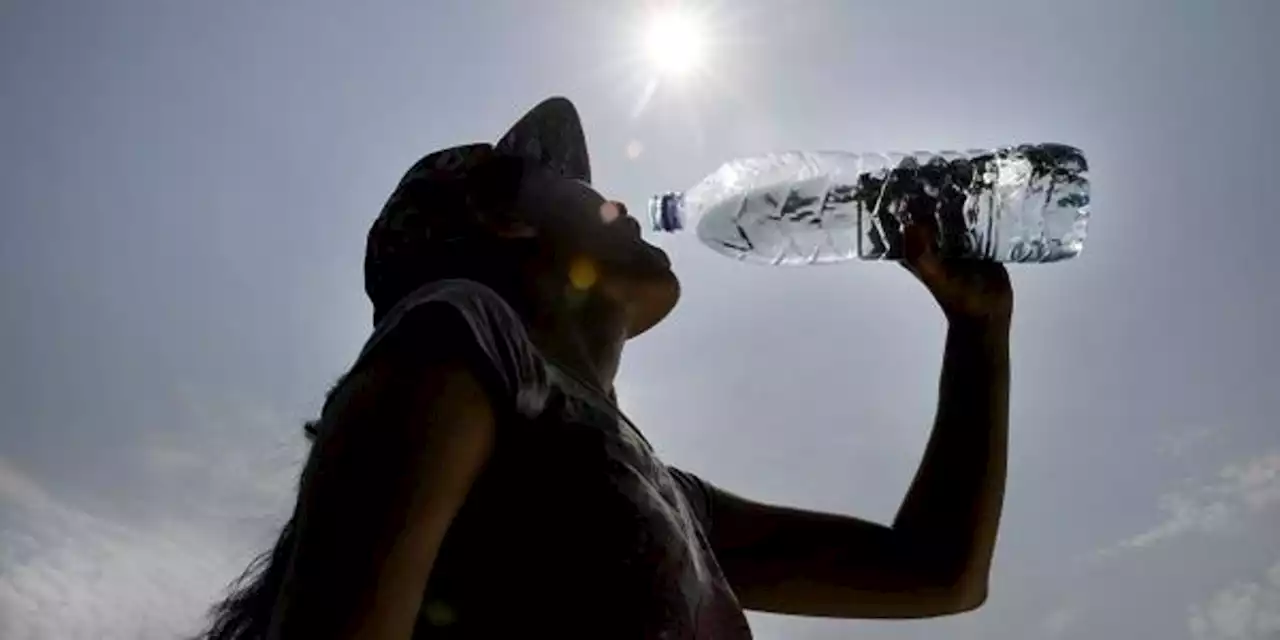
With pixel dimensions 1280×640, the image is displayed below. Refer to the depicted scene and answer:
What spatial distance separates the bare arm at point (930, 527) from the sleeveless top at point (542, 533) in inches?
29.1

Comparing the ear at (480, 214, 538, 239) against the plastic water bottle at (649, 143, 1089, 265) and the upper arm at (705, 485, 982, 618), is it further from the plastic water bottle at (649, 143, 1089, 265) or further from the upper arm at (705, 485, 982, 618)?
the plastic water bottle at (649, 143, 1089, 265)

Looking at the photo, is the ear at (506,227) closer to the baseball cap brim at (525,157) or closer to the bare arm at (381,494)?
the baseball cap brim at (525,157)

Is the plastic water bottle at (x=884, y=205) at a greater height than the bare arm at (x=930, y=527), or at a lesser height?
greater

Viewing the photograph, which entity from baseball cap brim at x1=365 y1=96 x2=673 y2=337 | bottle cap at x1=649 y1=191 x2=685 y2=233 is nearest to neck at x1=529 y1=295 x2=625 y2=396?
baseball cap brim at x1=365 y1=96 x2=673 y2=337

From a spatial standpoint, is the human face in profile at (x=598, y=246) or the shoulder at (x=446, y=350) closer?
the shoulder at (x=446, y=350)

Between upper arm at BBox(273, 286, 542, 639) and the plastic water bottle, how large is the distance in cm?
152

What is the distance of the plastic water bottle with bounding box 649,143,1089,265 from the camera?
3469 mm

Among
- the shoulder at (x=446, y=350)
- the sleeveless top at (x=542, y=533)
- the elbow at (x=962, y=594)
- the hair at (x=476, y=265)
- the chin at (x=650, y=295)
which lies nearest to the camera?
the shoulder at (x=446, y=350)

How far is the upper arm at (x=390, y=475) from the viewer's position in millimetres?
1581

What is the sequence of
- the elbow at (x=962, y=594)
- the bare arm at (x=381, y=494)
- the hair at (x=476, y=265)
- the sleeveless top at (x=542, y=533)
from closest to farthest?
the bare arm at (x=381, y=494) → the sleeveless top at (x=542, y=533) → the hair at (x=476, y=265) → the elbow at (x=962, y=594)

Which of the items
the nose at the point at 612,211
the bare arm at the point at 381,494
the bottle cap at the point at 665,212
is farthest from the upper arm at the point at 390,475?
the bottle cap at the point at 665,212

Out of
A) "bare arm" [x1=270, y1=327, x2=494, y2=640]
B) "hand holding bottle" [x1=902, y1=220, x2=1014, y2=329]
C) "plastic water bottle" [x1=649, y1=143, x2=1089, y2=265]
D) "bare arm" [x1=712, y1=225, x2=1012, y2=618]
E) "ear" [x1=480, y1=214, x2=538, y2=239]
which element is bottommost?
"bare arm" [x1=270, y1=327, x2=494, y2=640]

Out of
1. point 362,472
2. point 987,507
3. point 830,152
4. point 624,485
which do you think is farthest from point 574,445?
point 830,152

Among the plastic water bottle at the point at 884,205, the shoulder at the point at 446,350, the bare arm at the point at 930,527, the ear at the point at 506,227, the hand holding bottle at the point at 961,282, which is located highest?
the plastic water bottle at the point at 884,205
